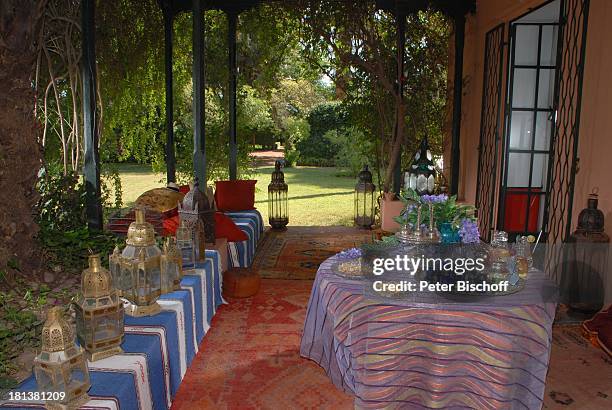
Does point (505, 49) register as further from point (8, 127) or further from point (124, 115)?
point (8, 127)

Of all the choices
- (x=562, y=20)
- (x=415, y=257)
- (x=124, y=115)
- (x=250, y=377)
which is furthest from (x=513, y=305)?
(x=124, y=115)

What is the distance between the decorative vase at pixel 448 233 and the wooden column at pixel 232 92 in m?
4.90

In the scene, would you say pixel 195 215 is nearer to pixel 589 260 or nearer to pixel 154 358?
pixel 154 358

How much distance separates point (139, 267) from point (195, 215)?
1.41m

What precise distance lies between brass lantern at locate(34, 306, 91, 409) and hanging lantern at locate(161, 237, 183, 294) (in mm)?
748

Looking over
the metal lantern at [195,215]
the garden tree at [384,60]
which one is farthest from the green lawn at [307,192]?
the metal lantern at [195,215]

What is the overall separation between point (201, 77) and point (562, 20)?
3251 mm

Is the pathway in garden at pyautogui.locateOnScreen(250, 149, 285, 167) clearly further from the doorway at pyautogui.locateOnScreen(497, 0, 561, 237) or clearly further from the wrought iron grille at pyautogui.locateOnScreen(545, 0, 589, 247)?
the wrought iron grille at pyautogui.locateOnScreen(545, 0, 589, 247)

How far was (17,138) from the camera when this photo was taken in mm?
2262

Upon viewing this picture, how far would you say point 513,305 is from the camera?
81.7 inches

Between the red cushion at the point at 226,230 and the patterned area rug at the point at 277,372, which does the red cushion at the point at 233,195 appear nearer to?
the red cushion at the point at 226,230

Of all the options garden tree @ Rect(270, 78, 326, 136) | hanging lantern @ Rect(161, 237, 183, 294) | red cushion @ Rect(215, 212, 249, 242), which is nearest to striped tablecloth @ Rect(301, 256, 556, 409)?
hanging lantern @ Rect(161, 237, 183, 294)

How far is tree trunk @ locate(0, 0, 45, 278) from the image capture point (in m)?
2.23

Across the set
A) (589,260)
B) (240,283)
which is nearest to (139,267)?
(240,283)
